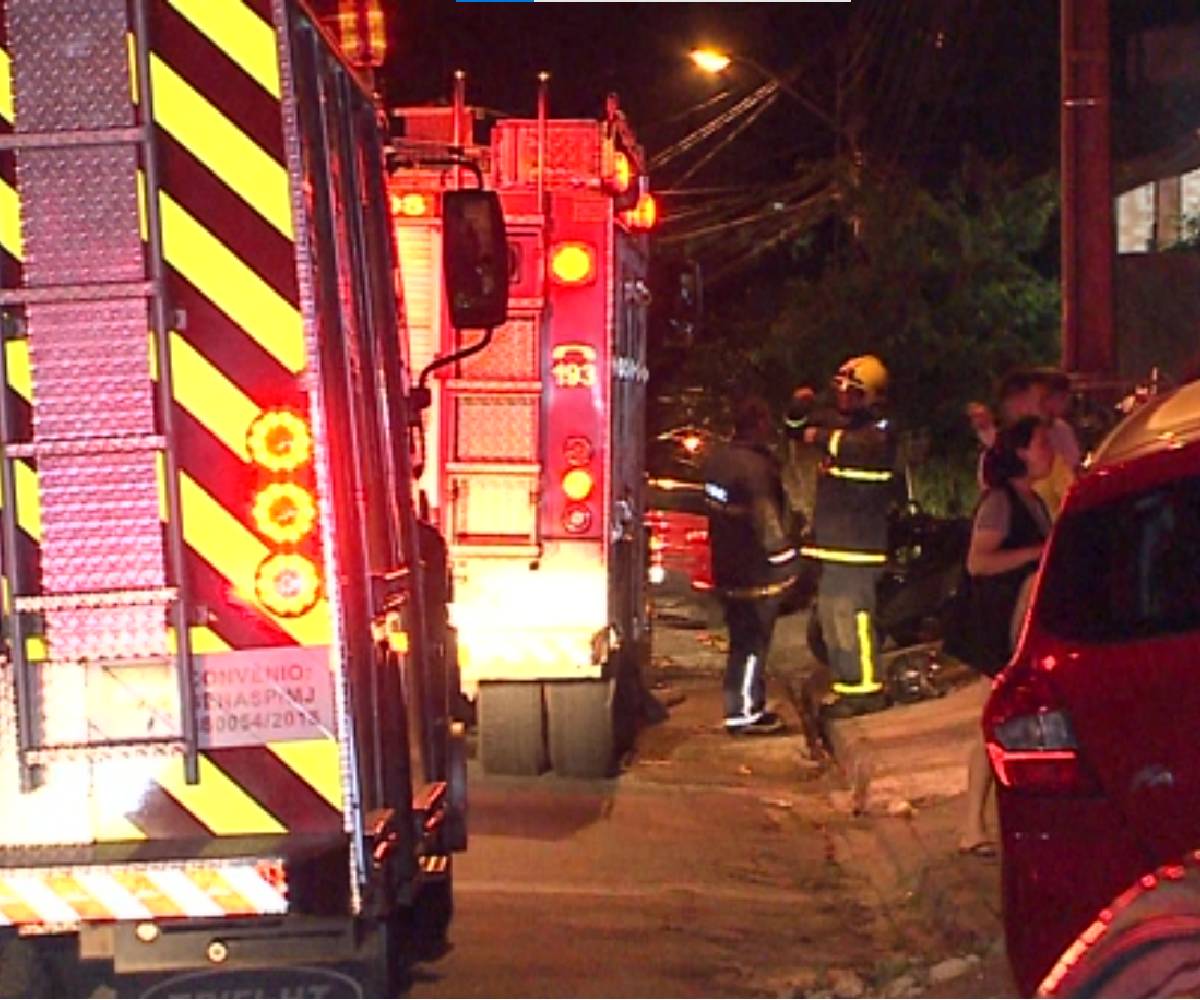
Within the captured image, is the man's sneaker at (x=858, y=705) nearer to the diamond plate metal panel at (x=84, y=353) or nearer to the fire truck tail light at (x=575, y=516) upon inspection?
the fire truck tail light at (x=575, y=516)

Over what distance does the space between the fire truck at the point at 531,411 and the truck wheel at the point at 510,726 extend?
14mm

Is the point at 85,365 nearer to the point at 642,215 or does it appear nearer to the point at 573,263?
the point at 573,263

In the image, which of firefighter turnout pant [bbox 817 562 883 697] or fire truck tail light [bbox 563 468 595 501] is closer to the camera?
fire truck tail light [bbox 563 468 595 501]

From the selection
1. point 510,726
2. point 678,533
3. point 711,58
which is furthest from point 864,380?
point 711,58

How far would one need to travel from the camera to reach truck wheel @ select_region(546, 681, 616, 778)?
1137 cm

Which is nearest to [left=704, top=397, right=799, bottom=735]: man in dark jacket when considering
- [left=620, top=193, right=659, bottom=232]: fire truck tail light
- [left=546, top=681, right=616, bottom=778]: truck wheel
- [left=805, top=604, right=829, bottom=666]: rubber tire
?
[left=805, top=604, right=829, bottom=666]: rubber tire

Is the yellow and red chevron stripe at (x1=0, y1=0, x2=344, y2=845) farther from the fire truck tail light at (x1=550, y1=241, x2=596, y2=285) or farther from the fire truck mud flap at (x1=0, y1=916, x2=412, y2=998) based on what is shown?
the fire truck tail light at (x1=550, y1=241, x2=596, y2=285)

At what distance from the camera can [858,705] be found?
12.8 meters

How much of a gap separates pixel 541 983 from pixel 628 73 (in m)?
22.5

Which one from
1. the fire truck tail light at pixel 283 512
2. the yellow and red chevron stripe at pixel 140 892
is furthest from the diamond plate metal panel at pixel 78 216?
→ the yellow and red chevron stripe at pixel 140 892

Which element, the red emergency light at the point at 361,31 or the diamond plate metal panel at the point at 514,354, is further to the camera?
the diamond plate metal panel at the point at 514,354

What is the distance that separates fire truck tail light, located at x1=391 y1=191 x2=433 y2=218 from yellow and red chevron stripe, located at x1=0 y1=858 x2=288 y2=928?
6338mm

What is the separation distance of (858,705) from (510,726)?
2398mm

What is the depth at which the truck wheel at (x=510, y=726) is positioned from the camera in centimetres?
1135
